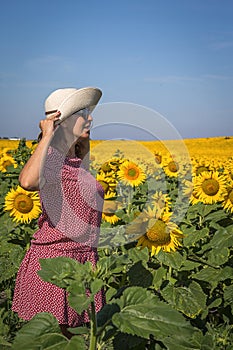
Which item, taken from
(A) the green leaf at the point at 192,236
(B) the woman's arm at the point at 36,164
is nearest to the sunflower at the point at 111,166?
(A) the green leaf at the point at 192,236

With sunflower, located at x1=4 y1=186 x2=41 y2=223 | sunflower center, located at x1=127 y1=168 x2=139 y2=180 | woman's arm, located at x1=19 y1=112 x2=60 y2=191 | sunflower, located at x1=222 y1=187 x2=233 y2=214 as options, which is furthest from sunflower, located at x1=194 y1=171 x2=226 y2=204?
woman's arm, located at x1=19 y1=112 x2=60 y2=191

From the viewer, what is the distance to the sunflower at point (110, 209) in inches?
161

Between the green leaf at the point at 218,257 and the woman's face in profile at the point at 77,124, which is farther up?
the woman's face in profile at the point at 77,124

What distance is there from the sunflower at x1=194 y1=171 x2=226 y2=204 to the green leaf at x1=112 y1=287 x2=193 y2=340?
2856mm

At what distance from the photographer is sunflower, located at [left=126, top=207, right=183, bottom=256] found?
281cm

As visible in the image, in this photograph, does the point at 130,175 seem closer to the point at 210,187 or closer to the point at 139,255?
the point at 210,187

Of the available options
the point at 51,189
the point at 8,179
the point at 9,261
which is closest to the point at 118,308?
the point at 51,189

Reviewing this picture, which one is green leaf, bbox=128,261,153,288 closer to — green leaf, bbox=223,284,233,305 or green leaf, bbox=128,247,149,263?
green leaf, bbox=128,247,149,263

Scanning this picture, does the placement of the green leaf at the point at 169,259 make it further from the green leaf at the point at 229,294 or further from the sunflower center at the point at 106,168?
the sunflower center at the point at 106,168

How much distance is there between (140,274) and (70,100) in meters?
0.90

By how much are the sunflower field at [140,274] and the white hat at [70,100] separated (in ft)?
1.75

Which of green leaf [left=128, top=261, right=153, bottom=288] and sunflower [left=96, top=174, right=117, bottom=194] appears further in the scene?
sunflower [left=96, top=174, right=117, bottom=194]

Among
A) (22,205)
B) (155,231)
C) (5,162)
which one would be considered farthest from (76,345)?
(5,162)

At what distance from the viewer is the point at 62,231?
2736 millimetres
